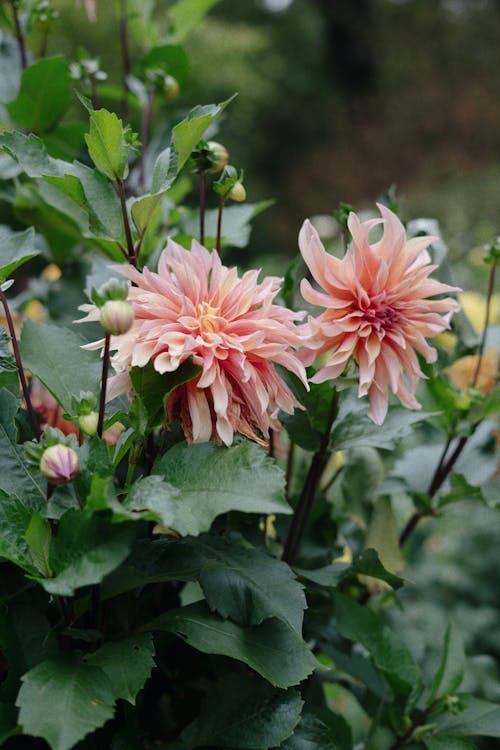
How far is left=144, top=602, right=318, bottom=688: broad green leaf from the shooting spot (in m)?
0.42

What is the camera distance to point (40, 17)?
2.32 ft

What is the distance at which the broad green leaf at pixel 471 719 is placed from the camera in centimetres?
56

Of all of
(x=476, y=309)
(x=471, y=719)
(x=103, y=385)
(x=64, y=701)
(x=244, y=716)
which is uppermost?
(x=103, y=385)

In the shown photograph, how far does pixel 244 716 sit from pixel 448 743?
0.58 feet

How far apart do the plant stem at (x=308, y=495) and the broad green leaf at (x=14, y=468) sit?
0.18m

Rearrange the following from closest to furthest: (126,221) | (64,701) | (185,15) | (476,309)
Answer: (64,701)
(126,221)
(185,15)
(476,309)

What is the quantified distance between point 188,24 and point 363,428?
0.50 metres

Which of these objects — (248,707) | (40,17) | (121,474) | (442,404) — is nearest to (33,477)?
(121,474)

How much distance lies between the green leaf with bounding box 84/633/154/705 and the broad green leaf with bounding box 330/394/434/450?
183mm

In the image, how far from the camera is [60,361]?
1.58 feet

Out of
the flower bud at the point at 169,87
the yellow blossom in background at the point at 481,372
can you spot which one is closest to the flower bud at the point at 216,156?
the flower bud at the point at 169,87

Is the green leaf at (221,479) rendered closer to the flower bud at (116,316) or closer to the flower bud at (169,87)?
the flower bud at (116,316)

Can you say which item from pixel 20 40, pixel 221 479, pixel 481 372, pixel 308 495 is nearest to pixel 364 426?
pixel 308 495

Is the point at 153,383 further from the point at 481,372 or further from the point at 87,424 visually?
the point at 481,372
